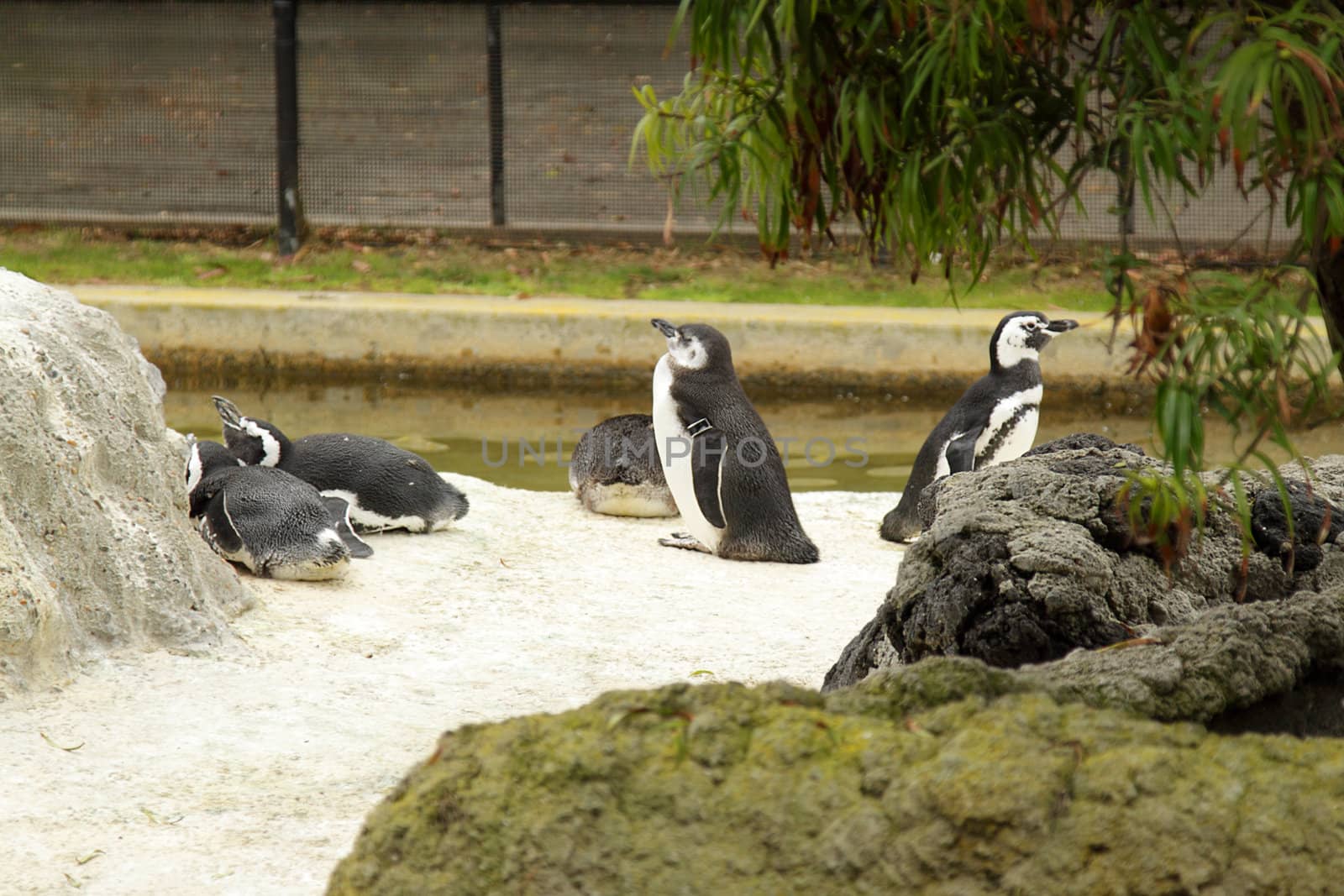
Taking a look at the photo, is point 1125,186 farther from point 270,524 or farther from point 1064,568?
point 270,524

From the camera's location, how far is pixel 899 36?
2008mm

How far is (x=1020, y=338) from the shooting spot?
5840 mm

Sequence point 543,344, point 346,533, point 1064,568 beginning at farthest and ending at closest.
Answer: point 543,344, point 346,533, point 1064,568

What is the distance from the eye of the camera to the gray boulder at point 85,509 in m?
3.39

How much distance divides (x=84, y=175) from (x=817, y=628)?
10.6 metres

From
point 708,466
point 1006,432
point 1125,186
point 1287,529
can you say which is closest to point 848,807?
point 1125,186

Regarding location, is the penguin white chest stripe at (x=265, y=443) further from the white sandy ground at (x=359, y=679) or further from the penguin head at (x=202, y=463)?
the white sandy ground at (x=359, y=679)

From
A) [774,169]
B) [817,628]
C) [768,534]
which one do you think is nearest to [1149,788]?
[774,169]

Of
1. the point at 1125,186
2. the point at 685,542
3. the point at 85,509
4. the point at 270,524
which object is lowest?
the point at 685,542

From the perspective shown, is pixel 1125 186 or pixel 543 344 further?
pixel 543 344

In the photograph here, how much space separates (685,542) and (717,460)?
1.11 ft

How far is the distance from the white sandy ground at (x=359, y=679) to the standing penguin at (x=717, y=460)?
108mm

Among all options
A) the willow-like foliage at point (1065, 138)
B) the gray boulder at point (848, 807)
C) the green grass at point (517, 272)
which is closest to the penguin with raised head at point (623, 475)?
the willow-like foliage at point (1065, 138)

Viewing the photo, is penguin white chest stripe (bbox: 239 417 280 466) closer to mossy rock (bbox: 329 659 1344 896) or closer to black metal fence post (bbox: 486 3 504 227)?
mossy rock (bbox: 329 659 1344 896)
